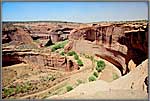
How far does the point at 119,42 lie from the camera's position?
212cm

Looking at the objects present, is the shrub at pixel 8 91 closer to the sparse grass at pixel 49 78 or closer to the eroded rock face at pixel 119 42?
the sparse grass at pixel 49 78

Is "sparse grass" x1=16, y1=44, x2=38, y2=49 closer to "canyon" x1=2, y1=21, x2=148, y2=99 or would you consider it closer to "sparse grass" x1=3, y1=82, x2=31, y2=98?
"canyon" x1=2, y1=21, x2=148, y2=99

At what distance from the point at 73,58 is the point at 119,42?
390mm

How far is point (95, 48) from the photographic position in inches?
84.0

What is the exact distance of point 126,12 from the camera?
2137 mm

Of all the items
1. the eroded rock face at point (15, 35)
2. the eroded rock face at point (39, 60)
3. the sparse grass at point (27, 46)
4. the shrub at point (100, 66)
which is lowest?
the shrub at point (100, 66)

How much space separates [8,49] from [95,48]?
695 millimetres

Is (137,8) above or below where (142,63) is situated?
above

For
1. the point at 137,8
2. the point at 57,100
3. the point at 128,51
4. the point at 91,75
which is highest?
the point at 137,8

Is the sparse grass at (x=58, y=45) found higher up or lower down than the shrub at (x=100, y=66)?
higher up

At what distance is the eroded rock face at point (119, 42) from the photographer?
6.93 feet

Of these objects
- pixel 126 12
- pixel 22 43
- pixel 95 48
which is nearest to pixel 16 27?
pixel 22 43

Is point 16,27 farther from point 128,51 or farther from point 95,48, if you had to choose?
point 128,51

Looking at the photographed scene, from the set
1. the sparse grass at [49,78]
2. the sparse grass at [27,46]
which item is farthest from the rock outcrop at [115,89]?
the sparse grass at [27,46]
